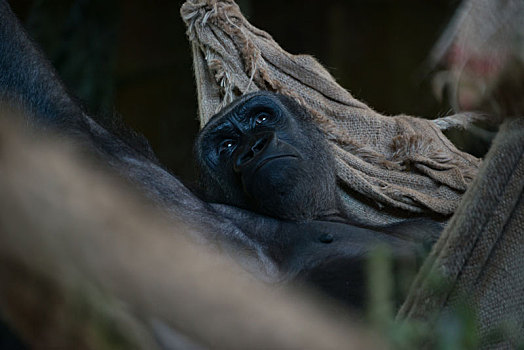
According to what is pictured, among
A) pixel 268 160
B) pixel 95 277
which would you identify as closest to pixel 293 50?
pixel 268 160

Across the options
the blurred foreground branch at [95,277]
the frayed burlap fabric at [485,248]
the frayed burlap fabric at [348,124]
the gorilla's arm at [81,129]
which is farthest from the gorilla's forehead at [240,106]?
the blurred foreground branch at [95,277]

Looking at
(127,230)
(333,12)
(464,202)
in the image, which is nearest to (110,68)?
(333,12)

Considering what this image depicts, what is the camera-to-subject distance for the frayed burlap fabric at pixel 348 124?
8.94 ft

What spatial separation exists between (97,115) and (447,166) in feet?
4.21

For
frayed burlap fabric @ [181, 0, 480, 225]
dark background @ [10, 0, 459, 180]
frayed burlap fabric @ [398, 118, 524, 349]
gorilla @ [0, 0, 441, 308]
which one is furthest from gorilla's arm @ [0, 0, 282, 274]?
dark background @ [10, 0, 459, 180]

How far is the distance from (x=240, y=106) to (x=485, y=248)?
1.48 metres

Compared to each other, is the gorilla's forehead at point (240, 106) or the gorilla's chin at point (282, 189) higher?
the gorilla's forehead at point (240, 106)

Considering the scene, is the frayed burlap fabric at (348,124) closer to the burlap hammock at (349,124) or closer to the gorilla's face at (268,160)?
the burlap hammock at (349,124)

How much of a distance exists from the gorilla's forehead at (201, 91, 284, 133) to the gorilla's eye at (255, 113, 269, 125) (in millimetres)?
40

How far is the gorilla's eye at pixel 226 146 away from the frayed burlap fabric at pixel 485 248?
141cm

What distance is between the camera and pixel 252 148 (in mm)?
2535

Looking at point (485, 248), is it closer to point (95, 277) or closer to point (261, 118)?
point (95, 277)

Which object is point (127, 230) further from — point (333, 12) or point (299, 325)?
point (333, 12)

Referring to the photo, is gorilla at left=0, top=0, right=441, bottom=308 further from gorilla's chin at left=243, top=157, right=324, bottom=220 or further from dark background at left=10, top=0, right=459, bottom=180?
dark background at left=10, top=0, right=459, bottom=180
